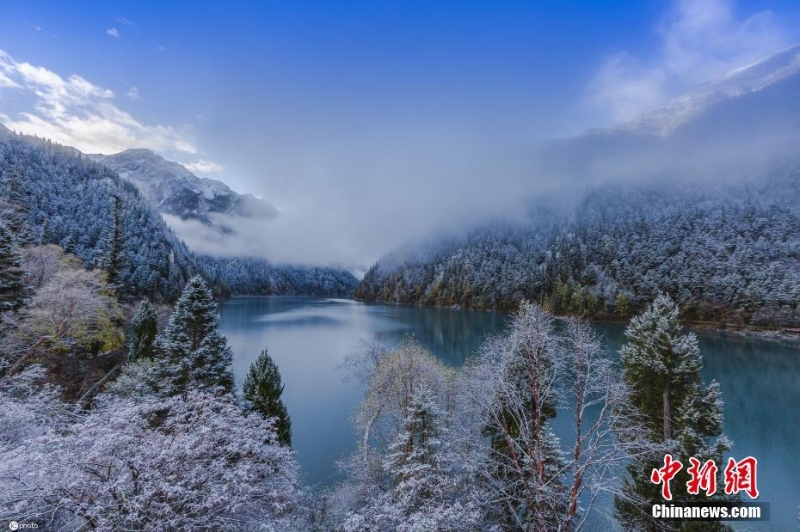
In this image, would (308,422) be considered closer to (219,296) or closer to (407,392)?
(407,392)

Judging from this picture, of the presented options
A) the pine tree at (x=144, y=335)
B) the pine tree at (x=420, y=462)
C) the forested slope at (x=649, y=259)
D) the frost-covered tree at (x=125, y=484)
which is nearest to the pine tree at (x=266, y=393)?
the frost-covered tree at (x=125, y=484)

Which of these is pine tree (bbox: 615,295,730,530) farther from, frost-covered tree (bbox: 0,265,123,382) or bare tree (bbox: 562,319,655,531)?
frost-covered tree (bbox: 0,265,123,382)

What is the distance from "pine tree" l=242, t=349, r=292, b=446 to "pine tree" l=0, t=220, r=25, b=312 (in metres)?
18.8

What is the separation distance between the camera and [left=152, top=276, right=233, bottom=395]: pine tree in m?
17.5

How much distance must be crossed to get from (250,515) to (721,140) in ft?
911

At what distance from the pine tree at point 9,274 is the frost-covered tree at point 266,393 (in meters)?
18.8

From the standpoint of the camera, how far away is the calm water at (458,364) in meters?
21.8

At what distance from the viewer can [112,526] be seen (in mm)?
7766

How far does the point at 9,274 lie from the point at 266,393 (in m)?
21.2

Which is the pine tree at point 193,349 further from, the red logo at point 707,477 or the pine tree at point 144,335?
the red logo at point 707,477

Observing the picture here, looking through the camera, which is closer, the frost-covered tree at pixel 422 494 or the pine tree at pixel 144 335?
the frost-covered tree at pixel 422 494

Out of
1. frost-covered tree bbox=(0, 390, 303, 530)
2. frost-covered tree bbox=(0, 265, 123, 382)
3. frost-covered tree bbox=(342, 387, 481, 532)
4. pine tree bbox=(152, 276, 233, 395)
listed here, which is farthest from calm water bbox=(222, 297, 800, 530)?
frost-covered tree bbox=(0, 265, 123, 382)

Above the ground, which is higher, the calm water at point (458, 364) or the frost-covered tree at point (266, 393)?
the frost-covered tree at point (266, 393)

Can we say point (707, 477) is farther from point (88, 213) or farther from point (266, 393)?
point (88, 213)
